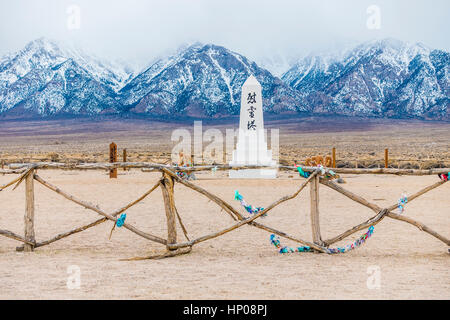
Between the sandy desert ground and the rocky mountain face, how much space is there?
481ft

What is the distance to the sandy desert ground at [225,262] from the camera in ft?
17.2

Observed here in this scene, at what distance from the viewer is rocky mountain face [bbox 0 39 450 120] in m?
162

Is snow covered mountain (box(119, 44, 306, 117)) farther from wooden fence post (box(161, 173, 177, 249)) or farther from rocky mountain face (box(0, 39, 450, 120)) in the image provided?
wooden fence post (box(161, 173, 177, 249))

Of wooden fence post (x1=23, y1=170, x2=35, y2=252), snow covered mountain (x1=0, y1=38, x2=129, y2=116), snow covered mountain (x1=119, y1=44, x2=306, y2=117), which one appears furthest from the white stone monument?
snow covered mountain (x1=0, y1=38, x2=129, y2=116)

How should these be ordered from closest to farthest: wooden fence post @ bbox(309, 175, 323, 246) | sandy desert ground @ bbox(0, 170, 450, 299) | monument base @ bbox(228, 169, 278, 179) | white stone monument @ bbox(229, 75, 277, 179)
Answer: sandy desert ground @ bbox(0, 170, 450, 299) < wooden fence post @ bbox(309, 175, 323, 246) < white stone monument @ bbox(229, 75, 277, 179) < monument base @ bbox(228, 169, 278, 179)

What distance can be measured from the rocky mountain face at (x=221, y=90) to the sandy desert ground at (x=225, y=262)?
146505 millimetres

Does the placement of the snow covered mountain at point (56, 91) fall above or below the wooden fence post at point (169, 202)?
above

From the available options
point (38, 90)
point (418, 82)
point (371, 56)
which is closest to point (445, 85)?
point (418, 82)

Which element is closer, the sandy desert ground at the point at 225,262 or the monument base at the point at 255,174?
the sandy desert ground at the point at 225,262

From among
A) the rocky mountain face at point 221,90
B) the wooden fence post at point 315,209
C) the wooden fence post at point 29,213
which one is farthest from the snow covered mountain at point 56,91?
the wooden fence post at point 315,209

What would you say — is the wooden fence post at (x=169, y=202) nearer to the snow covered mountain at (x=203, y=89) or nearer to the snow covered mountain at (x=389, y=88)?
the snow covered mountain at (x=203, y=89)

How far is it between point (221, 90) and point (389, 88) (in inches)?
1989
